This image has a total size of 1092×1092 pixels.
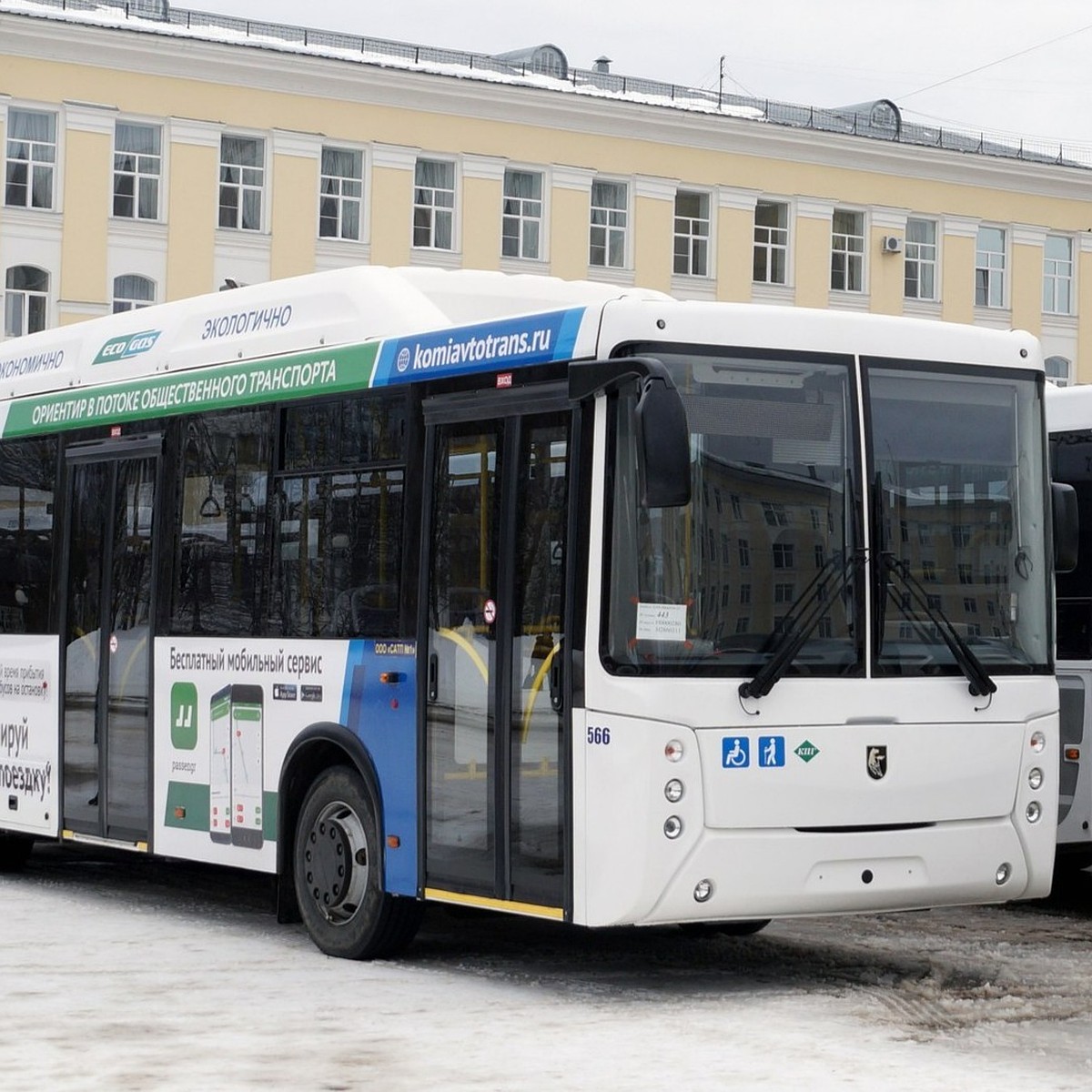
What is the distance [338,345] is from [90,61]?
36346 mm

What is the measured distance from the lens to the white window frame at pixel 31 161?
45344 millimetres

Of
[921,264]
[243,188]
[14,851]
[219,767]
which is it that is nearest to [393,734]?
[219,767]

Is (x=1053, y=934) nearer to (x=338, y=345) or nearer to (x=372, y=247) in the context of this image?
(x=338, y=345)

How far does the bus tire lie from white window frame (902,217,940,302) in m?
47.7

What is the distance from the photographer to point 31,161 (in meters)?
45.6

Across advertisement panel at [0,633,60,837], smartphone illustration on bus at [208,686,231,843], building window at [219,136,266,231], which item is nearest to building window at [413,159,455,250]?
building window at [219,136,266,231]

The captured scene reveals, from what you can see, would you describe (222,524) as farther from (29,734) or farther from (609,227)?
(609,227)

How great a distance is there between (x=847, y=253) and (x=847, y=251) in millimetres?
56

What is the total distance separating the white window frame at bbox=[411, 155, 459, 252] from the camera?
50500 millimetres

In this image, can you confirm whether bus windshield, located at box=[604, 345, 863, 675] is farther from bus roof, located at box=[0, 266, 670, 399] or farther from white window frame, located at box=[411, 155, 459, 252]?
white window frame, located at box=[411, 155, 459, 252]

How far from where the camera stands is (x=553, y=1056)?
8625mm

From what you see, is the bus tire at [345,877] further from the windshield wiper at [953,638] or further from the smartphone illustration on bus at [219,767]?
the windshield wiper at [953,638]

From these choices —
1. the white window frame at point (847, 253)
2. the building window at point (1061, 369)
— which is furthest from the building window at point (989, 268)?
the white window frame at point (847, 253)

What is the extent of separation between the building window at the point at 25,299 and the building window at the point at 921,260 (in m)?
21.6
